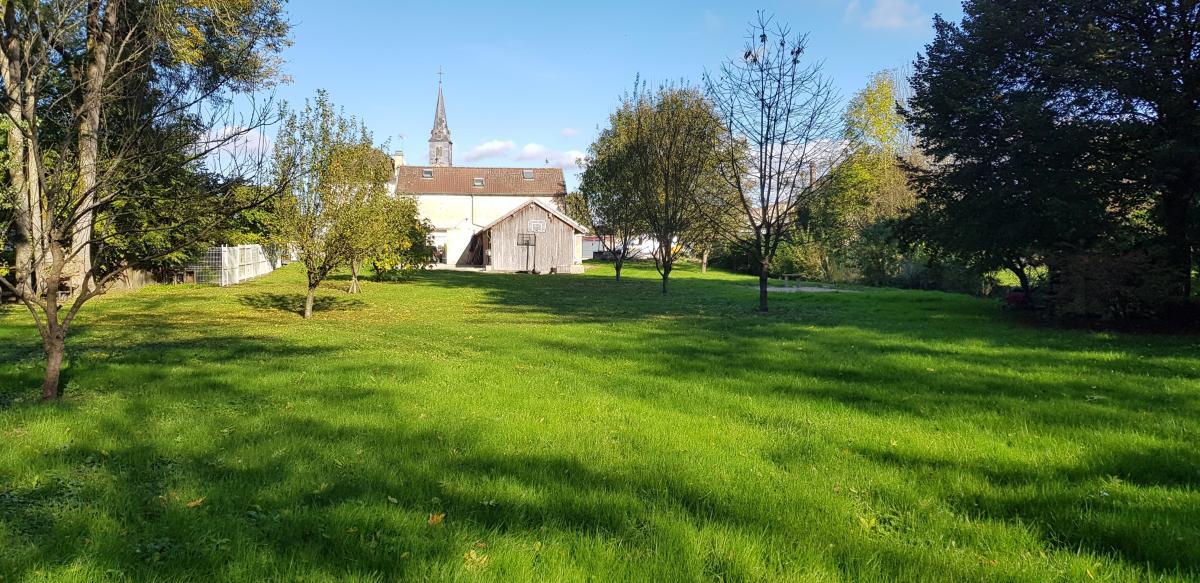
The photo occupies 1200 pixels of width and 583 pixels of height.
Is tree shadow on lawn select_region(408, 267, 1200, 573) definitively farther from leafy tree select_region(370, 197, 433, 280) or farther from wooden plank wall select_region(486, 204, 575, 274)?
wooden plank wall select_region(486, 204, 575, 274)

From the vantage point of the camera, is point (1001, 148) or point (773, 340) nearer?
point (773, 340)

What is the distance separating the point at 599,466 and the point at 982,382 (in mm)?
5754

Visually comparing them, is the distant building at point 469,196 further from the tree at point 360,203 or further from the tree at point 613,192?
the tree at point 360,203

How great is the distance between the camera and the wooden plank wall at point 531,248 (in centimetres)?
4778

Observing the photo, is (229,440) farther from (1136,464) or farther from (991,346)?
(991,346)

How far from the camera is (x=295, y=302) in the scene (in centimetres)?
2145

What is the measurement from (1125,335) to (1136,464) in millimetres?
10819

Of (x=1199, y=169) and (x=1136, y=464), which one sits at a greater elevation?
(x=1199, y=169)

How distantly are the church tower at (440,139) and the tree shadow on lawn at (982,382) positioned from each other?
104 metres

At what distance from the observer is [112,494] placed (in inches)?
156

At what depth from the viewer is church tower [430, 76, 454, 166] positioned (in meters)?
116

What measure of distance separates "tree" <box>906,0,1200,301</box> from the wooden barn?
3131cm

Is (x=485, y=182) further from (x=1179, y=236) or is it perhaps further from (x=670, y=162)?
(x=1179, y=236)

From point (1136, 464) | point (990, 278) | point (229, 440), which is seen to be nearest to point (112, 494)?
point (229, 440)
